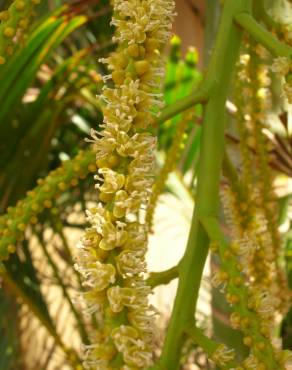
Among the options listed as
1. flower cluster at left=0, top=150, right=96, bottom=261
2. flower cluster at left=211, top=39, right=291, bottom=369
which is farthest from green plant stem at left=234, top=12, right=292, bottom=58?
flower cluster at left=0, top=150, right=96, bottom=261

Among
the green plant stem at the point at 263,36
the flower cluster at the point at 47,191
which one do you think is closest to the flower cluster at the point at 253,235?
the green plant stem at the point at 263,36

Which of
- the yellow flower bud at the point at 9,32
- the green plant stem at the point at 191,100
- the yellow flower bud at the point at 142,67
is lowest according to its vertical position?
the yellow flower bud at the point at 142,67

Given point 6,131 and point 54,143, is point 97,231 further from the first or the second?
point 54,143

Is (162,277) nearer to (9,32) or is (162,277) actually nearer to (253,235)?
(253,235)

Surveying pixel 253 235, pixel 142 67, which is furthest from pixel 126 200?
pixel 253 235

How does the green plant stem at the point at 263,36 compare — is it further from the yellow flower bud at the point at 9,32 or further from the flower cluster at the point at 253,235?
the yellow flower bud at the point at 9,32
